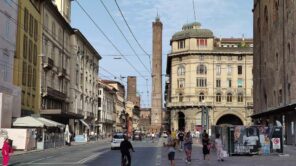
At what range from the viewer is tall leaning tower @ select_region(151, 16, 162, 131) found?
440ft

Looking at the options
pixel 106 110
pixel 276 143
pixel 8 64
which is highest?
pixel 8 64

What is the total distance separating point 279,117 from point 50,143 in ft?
82.9

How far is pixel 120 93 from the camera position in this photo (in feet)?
552

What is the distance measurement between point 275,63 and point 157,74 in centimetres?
7269

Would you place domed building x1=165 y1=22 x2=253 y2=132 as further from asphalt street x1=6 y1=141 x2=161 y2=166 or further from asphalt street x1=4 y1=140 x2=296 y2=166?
asphalt street x1=4 y1=140 x2=296 y2=166

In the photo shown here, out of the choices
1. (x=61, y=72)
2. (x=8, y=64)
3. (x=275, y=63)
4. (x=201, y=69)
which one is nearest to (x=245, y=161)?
(x=8, y=64)

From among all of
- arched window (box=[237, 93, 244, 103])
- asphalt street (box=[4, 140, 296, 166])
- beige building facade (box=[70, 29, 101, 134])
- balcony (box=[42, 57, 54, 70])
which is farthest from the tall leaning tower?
asphalt street (box=[4, 140, 296, 166])

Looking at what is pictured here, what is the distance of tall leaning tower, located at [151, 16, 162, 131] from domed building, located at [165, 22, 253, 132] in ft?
20.4

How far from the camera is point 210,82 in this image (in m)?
126

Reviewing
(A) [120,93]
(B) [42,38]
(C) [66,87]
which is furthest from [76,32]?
(A) [120,93]

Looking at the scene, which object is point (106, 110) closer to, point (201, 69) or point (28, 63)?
point (201, 69)

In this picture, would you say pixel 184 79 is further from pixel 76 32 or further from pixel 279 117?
pixel 279 117

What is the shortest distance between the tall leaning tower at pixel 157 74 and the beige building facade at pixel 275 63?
54455 mm

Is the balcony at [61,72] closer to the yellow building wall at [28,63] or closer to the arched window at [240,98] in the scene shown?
the yellow building wall at [28,63]
